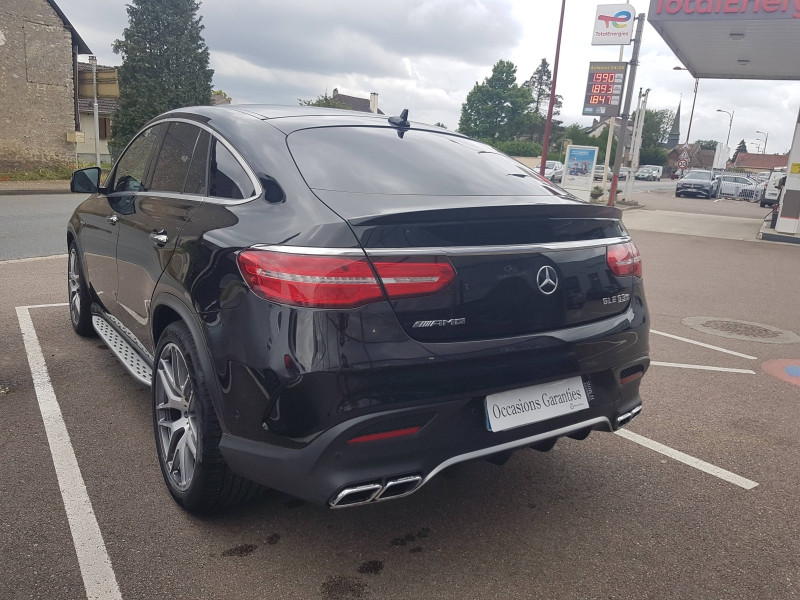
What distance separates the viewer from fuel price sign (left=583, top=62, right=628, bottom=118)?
79.3 feet

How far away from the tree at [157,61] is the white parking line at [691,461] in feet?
142

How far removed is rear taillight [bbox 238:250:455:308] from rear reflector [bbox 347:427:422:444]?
44 cm

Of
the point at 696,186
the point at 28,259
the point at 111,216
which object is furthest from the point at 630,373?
the point at 696,186

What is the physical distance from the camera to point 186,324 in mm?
2719

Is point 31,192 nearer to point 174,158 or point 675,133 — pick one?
point 174,158

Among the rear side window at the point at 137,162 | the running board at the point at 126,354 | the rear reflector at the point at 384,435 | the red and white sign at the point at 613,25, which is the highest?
the red and white sign at the point at 613,25

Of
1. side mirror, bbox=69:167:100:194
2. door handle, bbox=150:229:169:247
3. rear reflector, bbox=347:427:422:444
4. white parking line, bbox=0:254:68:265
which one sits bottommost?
white parking line, bbox=0:254:68:265

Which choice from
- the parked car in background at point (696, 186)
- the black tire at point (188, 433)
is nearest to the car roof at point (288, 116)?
the black tire at point (188, 433)

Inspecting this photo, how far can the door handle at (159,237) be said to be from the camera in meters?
3.08

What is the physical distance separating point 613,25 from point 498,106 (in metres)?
68.0

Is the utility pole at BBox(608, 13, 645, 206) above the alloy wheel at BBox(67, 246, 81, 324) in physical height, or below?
above

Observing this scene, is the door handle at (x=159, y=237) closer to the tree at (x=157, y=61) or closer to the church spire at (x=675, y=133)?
the tree at (x=157, y=61)

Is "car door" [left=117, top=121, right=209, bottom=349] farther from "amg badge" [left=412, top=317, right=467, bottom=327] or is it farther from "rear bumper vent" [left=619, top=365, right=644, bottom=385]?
"rear bumper vent" [left=619, top=365, right=644, bottom=385]

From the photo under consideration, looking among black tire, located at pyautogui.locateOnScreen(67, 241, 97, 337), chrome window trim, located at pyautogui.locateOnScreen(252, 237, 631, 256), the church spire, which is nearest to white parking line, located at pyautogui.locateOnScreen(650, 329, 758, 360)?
chrome window trim, located at pyautogui.locateOnScreen(252, 237, 631, 256)
